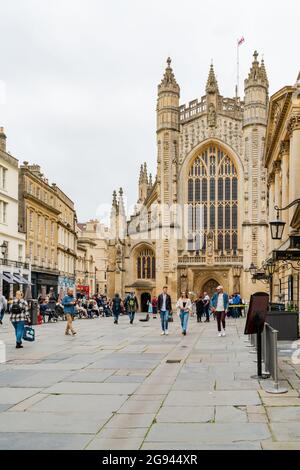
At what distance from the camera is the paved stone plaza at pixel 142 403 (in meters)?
5.95

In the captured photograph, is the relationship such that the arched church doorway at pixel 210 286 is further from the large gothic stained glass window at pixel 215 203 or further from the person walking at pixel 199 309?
the person walking at pixel 199 309

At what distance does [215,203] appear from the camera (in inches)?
2120

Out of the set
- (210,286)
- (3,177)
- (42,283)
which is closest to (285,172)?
(3,177)

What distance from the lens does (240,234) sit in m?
53.2

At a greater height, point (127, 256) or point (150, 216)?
point (150, 216)

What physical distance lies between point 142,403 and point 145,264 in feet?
168

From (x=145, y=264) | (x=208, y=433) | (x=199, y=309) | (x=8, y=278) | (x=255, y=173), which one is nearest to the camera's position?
(x=208, y=433)

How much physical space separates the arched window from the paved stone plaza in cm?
4470

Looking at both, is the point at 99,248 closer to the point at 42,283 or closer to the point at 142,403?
the point at 42,283

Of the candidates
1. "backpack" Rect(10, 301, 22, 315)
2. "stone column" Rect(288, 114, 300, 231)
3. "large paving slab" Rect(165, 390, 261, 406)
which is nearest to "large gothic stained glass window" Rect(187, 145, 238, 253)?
"stone column" Rect(288, 114, 300, 231)
